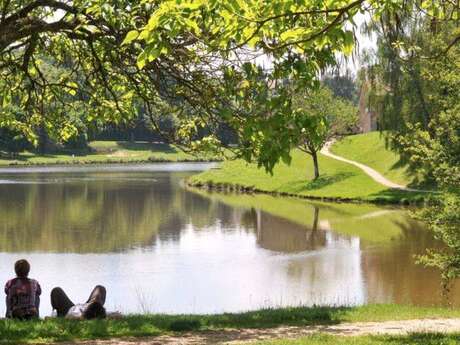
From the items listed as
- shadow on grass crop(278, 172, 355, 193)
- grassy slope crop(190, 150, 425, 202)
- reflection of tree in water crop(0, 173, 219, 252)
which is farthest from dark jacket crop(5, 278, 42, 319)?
shadow on grass crop(278, 172, 355, 193)

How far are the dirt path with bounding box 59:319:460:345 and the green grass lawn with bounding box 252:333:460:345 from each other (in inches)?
25.2

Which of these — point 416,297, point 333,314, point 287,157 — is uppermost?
point 287,157

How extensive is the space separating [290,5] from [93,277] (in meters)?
20.7

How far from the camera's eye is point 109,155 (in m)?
140

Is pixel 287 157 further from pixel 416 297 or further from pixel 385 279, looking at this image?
pixel 385 279

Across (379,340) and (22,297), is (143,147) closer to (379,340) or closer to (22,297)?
(22,297)

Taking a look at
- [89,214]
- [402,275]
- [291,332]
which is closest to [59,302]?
[291,332]

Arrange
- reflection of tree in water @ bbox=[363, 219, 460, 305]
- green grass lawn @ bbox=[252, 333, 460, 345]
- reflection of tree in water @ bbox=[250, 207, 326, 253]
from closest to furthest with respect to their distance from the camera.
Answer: green grass lawn @ bbox=[252, 333, 460, 345]
reflection of tree in water @ bbox=[363, 219, 460, 305]
reflection of tree in water @ bbox=[250, 207, 326, 253]

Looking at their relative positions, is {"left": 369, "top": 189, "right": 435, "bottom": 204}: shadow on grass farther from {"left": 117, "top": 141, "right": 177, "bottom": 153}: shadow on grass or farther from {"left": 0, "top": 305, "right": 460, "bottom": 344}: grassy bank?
{"left": 117, "top": 141, "right": 177, "bottom": 153}: shadow on grass

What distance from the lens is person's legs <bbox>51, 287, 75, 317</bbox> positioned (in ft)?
46.2

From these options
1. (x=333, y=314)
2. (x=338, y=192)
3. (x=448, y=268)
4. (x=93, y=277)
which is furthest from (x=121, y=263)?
(x=338, y=192)

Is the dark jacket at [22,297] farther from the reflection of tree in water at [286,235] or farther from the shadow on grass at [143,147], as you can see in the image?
the shadow on grass at [143,147]

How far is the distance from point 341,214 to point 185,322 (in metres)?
36.3

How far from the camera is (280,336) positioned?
11750mm
